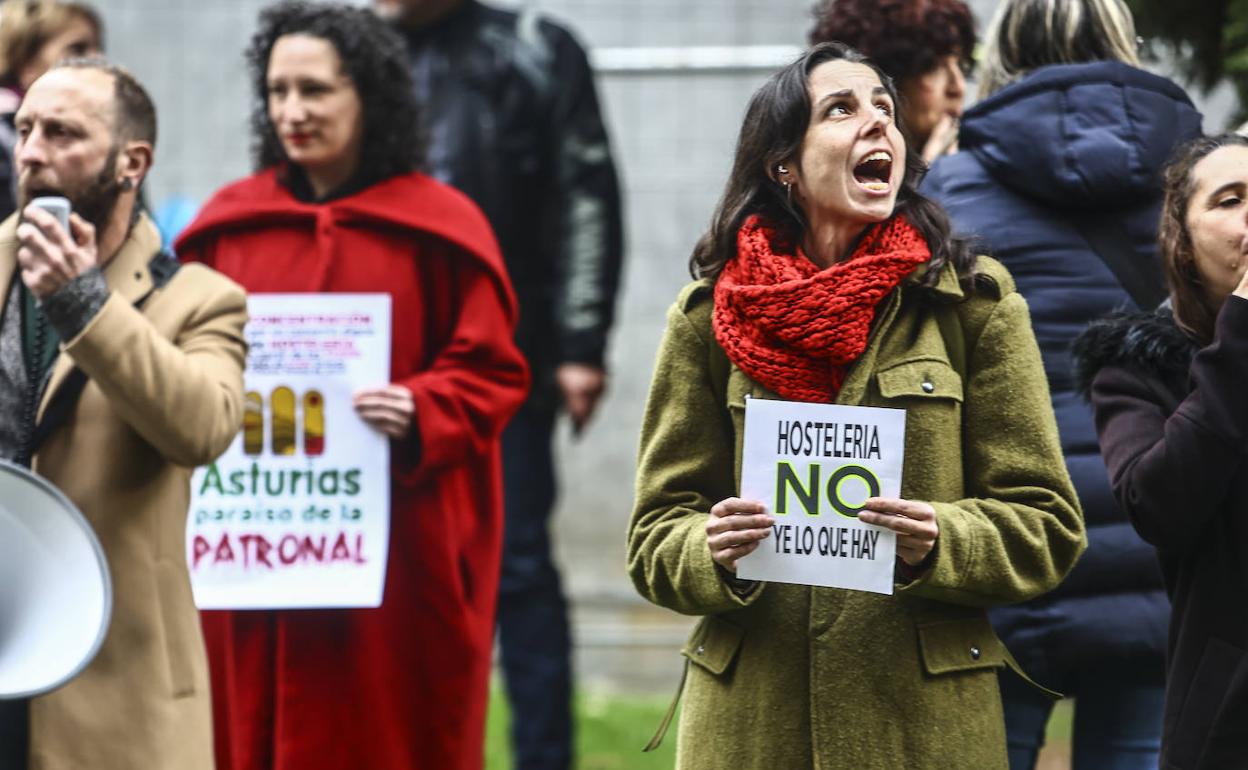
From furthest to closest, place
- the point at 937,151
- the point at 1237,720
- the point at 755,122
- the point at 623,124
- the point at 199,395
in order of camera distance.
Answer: the point at 623,124
the point at 937,151
the point at 199,395
the point at 755,122
the point at 1237,720

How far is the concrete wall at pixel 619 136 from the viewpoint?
34.4 ft

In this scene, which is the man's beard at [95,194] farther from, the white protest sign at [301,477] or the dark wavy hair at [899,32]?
the dark wavy hair at [899,32]

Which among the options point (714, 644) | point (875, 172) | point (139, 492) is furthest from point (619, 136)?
point (714, 644)

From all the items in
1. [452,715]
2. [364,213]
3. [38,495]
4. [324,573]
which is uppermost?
[364,213]

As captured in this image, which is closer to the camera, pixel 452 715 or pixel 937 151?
pixel 937 151

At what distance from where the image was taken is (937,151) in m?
5.27

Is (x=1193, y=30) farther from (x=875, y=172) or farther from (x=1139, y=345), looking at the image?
(x=875, y=172)

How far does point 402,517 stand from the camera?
5641mm

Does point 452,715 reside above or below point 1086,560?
below

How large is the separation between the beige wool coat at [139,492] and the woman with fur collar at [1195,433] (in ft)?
5.91

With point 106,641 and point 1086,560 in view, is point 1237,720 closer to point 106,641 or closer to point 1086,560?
point 1086,560

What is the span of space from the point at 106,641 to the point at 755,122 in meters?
1.71

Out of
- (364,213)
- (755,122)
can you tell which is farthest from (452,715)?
(755,122)

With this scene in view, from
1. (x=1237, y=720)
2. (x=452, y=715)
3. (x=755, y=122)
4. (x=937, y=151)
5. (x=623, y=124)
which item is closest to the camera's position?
(x=1237, y=720)
